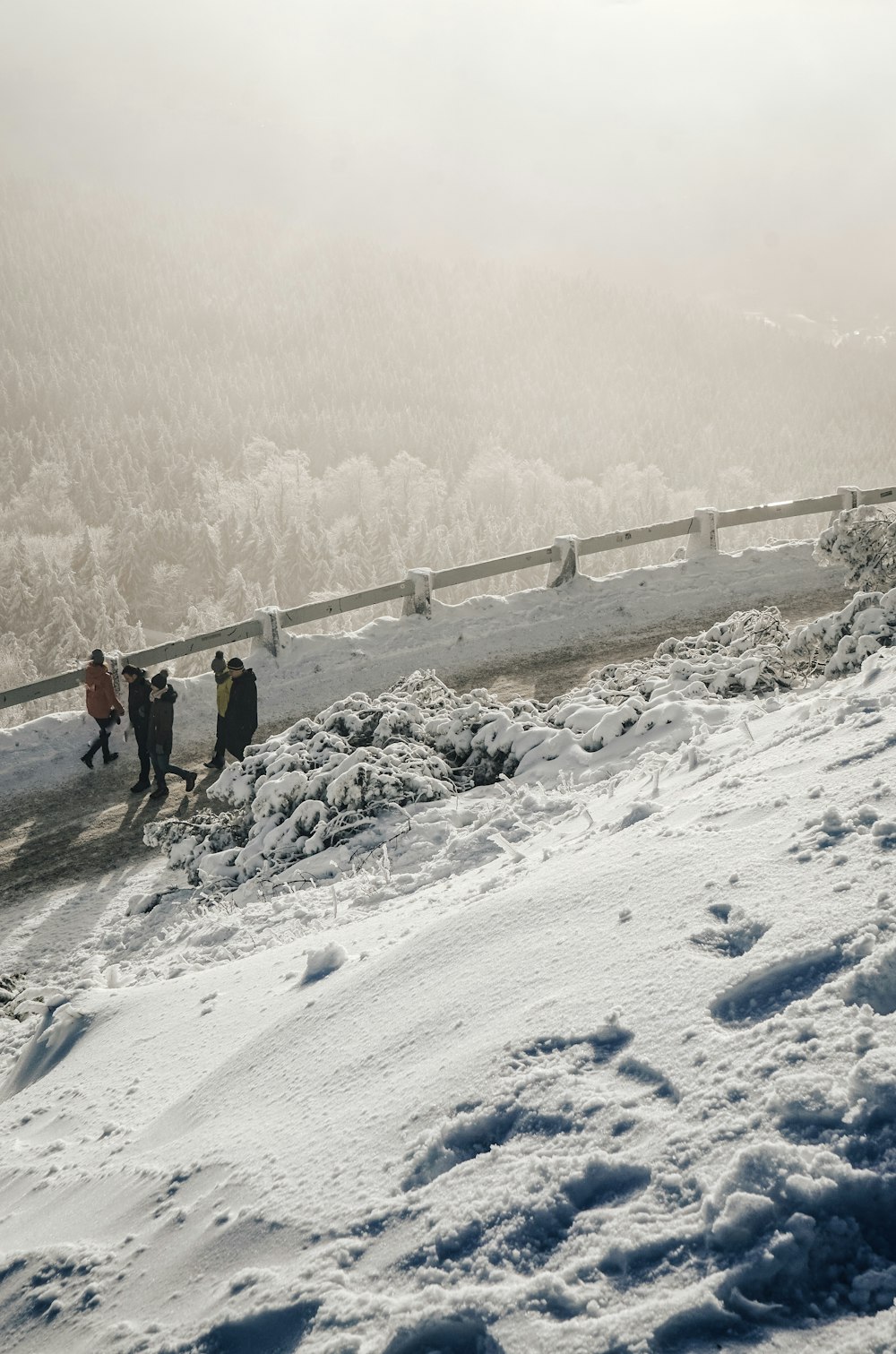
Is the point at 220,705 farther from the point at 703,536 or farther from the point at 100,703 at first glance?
the point at 703,536

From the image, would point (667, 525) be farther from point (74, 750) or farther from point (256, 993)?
point (256, 993)

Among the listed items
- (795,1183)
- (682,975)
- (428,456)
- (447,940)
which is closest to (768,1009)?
(682,975)

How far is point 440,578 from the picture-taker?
14.6 metres

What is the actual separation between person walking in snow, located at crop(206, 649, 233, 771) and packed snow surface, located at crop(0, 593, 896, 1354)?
5.03 m

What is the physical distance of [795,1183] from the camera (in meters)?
2.28

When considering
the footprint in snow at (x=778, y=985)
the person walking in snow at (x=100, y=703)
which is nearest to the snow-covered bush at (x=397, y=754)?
the person walking in snow at (x=100, y=703)

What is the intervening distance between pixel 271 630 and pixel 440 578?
9.38 ft

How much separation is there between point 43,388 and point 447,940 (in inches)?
5447

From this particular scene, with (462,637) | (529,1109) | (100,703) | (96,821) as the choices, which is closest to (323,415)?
(462,637)

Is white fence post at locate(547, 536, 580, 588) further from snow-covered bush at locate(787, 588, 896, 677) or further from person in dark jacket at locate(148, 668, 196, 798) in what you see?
person in dark jacket at locate(148, 668, 196, 798)

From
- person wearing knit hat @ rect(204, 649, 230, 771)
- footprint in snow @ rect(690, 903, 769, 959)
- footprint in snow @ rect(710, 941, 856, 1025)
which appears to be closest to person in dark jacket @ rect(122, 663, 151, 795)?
person wearing knit hat @ rect(204, 649, 230, 771)

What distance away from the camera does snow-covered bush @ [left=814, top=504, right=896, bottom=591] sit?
11461 mm

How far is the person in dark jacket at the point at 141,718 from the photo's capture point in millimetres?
10695

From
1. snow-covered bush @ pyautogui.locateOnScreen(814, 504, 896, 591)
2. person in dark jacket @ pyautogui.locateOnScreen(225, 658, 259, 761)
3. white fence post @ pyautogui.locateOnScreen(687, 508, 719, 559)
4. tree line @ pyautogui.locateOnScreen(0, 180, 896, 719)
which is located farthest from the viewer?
tree line @ pyautogui.locateOnScreen(0, 180, 896, 719)
